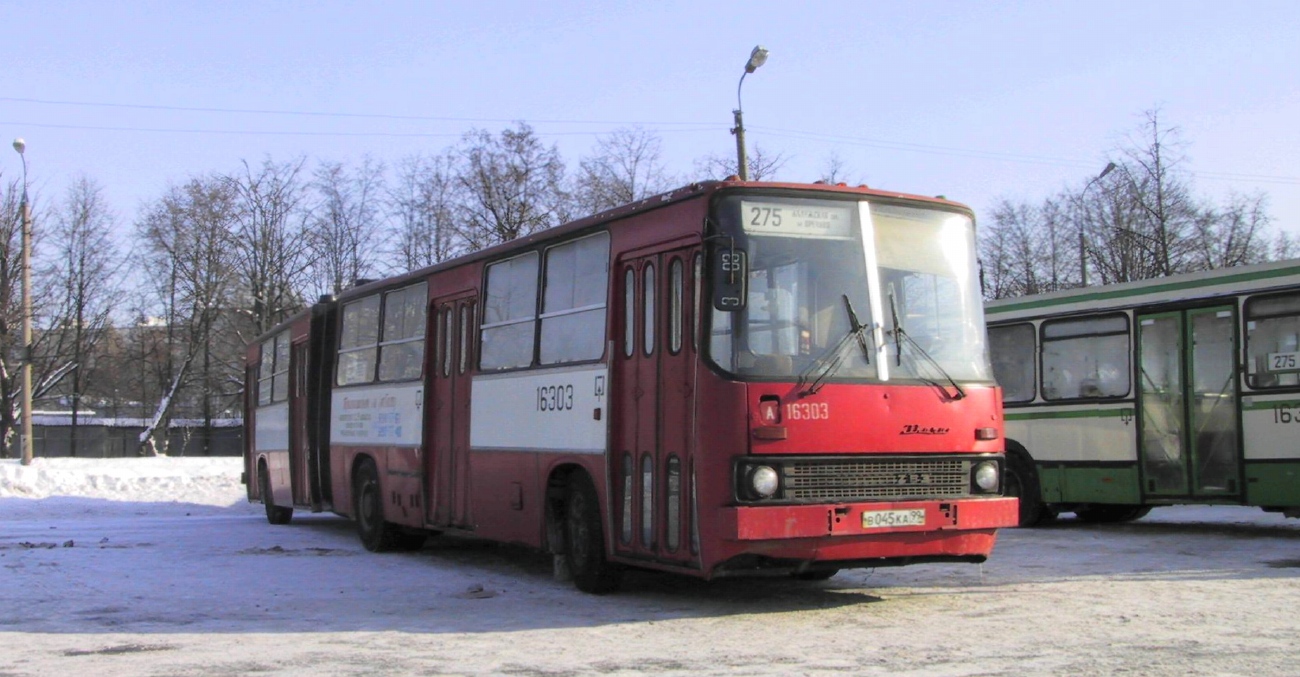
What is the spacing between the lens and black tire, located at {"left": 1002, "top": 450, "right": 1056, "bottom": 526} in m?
18.3

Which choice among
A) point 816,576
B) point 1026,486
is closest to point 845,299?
point 816,576

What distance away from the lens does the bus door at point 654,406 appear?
1000cm

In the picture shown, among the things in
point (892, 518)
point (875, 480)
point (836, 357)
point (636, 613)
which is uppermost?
point (836, 357)

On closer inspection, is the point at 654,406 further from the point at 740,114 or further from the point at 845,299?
the point at 740,114

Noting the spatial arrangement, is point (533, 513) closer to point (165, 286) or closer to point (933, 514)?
point (933, 514)

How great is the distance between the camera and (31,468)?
1166 inches

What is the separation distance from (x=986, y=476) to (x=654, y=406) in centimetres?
251

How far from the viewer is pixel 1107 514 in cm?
1931

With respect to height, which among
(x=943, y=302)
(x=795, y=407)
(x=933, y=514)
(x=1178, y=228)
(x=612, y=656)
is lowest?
(x=612, y=656)

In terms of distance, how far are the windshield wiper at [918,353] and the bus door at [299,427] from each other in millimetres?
11327

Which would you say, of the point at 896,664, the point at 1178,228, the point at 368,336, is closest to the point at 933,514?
the point at 896,664

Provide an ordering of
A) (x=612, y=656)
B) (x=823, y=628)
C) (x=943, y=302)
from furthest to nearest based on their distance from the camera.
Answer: (x=943, y=302)
(x=823, y=628)
(x=612, y=656)

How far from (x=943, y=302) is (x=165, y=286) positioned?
50184mm

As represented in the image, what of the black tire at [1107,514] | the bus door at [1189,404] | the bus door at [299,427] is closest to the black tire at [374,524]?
the bus door at [299,427]
